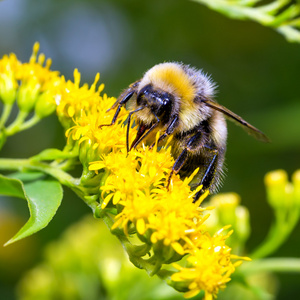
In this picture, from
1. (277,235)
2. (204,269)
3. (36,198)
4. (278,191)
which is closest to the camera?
(204,269)

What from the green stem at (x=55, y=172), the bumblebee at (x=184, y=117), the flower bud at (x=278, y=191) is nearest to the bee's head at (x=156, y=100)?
the bumblebee at (x=184, y=117)

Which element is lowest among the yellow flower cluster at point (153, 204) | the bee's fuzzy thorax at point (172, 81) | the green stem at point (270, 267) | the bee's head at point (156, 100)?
the green stem at point (270, 267)

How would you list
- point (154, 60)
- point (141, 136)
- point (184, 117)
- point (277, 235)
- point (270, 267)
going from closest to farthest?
point (141, 136) → point (184, 117) → point (270, 267) → point (277, 235) → point (154, 60)

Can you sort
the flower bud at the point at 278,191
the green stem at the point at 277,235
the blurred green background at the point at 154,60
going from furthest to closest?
the blurred green background at the point at 154,60 → the flower bud at the point at 278,191 → the green stem at the point at 277,235

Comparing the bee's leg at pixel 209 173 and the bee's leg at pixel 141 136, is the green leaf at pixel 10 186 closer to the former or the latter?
the bee's leg at pixel 141 136

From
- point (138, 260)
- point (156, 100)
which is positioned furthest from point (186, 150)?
point (138, 260)

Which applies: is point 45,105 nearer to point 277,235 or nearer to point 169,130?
point 169,130

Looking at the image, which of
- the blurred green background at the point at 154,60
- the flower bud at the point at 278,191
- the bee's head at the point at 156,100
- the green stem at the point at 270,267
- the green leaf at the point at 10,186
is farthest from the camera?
the blurred green background at the point at 154,60
